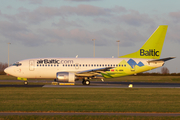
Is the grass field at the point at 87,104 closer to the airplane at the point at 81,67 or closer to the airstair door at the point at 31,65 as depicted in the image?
the airplane at the point at 81,67

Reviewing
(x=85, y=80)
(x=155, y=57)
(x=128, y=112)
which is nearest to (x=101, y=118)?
(x=128, y=112)

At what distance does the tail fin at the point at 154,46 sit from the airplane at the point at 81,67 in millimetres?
866

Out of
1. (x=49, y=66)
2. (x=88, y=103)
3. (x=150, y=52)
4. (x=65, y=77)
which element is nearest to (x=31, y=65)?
(x=49, y=66)

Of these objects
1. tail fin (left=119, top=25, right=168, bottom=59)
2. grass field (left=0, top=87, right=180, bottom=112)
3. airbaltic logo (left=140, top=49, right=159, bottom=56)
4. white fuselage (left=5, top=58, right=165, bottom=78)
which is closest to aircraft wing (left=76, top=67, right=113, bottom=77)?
white fuselage (left=5, top=58, right=165, bottom=78)

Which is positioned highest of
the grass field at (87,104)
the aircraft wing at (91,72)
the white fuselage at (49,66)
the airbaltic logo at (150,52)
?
the airbaltic logo at (150,52)

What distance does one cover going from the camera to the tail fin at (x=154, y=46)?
148 feet

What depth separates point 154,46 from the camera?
45.2 m

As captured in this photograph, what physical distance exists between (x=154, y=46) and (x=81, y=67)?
13.3 m

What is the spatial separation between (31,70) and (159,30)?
22.6 meters

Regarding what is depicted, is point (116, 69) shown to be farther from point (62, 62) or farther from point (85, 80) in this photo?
point (62, 62)

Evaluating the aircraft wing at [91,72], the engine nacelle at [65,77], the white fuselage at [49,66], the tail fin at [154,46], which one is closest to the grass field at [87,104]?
the engine nacelle at [65,77]

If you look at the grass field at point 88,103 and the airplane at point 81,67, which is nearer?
the grass field at point 88,103

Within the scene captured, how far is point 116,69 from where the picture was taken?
42.9m

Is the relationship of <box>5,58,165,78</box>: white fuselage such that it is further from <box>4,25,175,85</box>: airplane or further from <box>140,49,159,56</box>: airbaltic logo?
<box>140,49,159,56</box>: airbaltic logo
